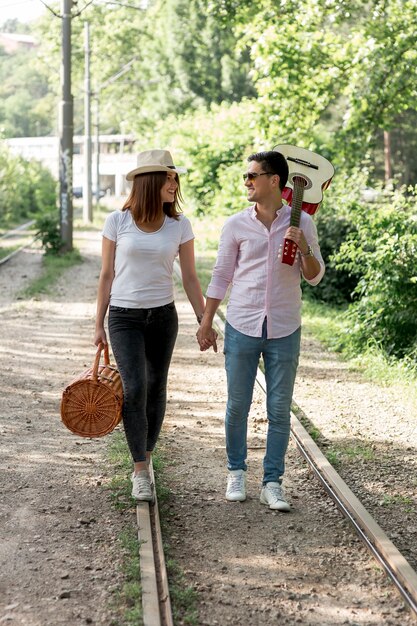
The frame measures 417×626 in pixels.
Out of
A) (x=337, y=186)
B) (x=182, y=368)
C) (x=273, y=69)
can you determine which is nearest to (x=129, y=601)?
(x=182, y=368)

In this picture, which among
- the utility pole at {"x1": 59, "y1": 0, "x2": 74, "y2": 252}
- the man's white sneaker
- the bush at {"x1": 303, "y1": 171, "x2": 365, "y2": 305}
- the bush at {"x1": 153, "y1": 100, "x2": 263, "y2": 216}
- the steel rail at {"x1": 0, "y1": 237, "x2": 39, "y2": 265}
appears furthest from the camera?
the bush at {"x1": 153, "y1": 100, "x2": 263, "y2": 216}

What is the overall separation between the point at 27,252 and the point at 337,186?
527 inches

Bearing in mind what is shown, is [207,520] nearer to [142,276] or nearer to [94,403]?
[94,403]

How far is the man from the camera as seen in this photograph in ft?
19.1

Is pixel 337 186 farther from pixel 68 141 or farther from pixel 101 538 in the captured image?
pixel 101 538

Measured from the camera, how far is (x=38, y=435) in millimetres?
7918

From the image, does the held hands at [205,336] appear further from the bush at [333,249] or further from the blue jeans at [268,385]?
the bush at [333,249]

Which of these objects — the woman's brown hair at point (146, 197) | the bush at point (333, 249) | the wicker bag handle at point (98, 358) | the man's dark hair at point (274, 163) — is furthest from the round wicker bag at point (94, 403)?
the bush at point (333, 249)

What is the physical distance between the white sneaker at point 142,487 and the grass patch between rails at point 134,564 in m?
0.09

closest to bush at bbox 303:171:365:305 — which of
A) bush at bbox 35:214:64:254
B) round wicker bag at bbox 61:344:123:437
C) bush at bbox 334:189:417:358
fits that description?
bush at bbox 334:189:417:358

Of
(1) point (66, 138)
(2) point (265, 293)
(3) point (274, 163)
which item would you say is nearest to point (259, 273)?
(2) point (265, 293)

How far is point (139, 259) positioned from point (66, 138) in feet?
65.5

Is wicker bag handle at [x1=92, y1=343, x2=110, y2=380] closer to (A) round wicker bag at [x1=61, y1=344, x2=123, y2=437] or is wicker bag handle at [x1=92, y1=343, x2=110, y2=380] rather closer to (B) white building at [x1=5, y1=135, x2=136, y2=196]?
(A) round wicker bag at [x1=61, y1=344, x2=123, y2=437]

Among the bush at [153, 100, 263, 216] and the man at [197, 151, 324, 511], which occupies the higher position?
the man at [197, 151, 324, 511]
